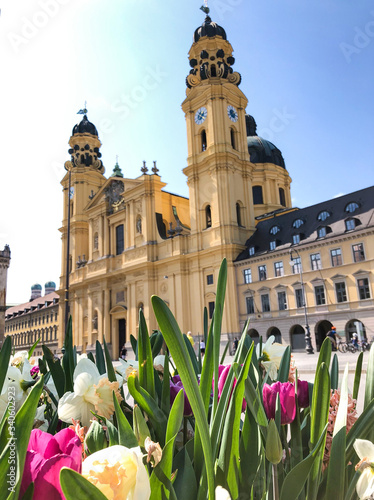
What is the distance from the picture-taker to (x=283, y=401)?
125 cm

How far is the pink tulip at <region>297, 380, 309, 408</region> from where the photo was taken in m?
1.41

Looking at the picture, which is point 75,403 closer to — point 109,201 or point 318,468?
point 318,468

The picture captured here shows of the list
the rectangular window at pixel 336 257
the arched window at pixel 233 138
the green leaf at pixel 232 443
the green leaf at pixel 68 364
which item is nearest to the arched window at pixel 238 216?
the arched window at pixel 233 138

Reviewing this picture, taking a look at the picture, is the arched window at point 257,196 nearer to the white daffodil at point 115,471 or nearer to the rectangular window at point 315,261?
the rectangular window at point 315,261

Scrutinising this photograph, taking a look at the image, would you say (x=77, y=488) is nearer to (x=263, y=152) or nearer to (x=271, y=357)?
(x=271, y=357)

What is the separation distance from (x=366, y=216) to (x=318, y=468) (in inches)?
961

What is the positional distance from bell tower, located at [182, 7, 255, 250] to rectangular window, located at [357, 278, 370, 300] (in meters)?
8.70

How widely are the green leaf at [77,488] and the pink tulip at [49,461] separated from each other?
9 cm

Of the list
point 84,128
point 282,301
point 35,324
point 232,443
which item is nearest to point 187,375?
point 232,443

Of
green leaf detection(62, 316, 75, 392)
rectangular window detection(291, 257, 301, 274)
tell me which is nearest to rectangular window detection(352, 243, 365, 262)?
rectangular window detection(291, 257, 301, 274)

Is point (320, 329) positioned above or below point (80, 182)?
below

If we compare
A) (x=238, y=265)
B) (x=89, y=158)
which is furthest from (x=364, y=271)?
(x=89, y=158)

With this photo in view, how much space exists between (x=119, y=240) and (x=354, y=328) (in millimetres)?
21677

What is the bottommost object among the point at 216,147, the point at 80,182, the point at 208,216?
the point at 208,216
